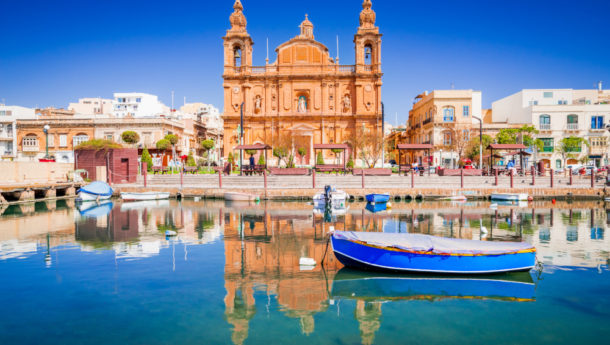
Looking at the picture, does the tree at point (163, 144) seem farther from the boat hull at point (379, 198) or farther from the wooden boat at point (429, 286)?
the wooden boat at point (429, 286)

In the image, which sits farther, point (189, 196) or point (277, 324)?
point (189, 196)

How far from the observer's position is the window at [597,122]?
178 ft

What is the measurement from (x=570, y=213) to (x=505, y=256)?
1650cm

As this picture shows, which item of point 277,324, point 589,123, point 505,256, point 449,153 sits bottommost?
point 277,324

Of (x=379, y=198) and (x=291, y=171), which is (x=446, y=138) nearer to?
(x=291, y=171)

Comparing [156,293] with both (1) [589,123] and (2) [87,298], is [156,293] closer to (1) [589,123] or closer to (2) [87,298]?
(2) [87,298]

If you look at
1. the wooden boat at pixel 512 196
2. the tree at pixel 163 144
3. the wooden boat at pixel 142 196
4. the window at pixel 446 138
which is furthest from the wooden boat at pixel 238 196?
the window at pixel 446 138

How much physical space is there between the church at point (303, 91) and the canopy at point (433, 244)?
136 feet

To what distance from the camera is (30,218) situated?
22031 mm

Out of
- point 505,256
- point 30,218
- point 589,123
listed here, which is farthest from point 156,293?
point 589,123

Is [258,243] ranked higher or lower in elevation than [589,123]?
lower

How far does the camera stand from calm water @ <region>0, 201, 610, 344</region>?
26.5ft

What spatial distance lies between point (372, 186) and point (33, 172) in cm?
2604

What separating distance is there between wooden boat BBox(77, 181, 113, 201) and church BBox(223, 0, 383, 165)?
2293 centimetres
